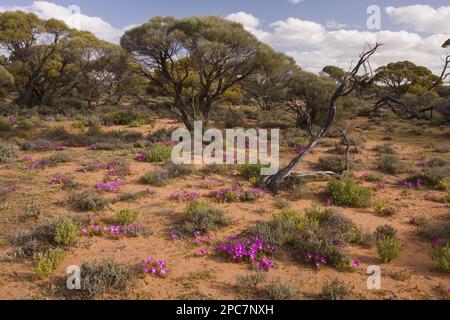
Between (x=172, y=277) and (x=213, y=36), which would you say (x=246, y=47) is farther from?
(x=172, y=277)

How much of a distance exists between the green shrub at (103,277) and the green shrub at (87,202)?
248 centimetres

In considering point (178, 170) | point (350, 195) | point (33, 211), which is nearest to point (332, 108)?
point (350, 195)

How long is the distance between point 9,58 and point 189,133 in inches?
718

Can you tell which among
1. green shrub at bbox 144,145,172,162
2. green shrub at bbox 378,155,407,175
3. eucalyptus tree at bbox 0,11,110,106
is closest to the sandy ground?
green shrub at bbox 378,155,407,175

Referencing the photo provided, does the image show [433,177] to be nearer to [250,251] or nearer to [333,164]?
[333,164]

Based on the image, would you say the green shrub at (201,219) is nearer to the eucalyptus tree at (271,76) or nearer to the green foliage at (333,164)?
the green foliage at (333,164)

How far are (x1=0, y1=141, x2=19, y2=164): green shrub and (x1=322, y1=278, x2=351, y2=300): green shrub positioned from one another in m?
10.7

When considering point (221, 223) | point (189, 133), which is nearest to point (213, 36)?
point (189, 133)

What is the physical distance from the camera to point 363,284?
14.5ft

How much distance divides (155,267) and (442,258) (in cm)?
431

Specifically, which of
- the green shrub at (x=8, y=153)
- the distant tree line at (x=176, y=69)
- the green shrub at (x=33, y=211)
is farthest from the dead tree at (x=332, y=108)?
the green shrub at (x=8, y=153)

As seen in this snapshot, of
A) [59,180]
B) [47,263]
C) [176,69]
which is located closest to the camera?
[47,263]

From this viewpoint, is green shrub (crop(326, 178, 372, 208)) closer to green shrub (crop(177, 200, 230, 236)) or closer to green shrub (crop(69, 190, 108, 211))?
green shrub (crop(177, 200, 230, 236))

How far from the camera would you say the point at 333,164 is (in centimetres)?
1020
